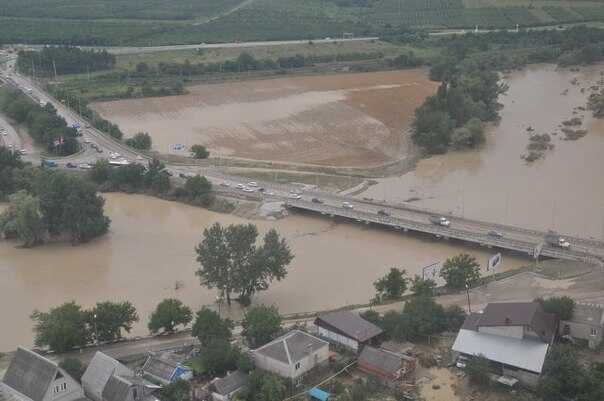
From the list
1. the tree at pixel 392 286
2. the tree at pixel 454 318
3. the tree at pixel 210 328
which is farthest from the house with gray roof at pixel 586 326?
the tree at pixel 210 328

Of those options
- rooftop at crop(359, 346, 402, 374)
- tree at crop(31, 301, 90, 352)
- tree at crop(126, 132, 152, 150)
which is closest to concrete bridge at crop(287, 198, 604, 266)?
rooftop at crop(359, 346, 402, 374)

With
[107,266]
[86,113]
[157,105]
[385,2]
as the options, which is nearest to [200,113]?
[157,105]

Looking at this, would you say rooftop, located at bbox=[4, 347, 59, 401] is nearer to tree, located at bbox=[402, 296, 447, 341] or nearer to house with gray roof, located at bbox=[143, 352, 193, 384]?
house with gray roof, located at bbox=[143, 352, 193, 384]

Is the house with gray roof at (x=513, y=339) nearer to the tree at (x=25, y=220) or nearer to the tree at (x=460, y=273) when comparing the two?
the tree at (x=460, y=273)

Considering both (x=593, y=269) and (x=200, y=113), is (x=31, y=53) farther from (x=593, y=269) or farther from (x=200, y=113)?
(x=593, y=269)

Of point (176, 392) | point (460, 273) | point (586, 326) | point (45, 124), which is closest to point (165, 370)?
point (176, 392)
